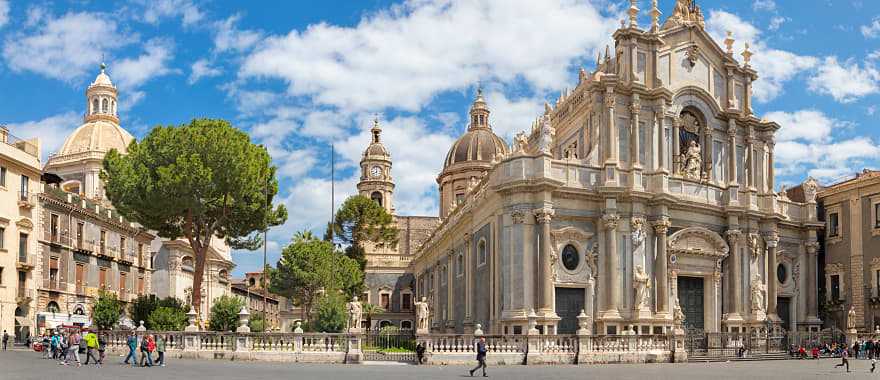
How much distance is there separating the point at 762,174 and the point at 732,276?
647cm

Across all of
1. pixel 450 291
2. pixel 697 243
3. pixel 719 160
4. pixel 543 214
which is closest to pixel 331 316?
pixel 450 291

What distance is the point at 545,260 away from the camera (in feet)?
128

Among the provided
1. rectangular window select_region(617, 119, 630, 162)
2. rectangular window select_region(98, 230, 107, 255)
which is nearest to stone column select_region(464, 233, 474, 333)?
rectangular window select_region(617, 119, 630, 162)

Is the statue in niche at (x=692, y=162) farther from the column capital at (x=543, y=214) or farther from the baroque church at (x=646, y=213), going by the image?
the column capital at (x=543, y=214)

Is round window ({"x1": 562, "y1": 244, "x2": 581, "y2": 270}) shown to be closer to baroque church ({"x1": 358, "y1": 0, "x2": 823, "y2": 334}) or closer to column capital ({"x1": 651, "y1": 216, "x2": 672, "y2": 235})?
baroque church ({"x1": 358, "y1": 0, "x2": 823, "y2": 334})

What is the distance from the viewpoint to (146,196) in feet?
137

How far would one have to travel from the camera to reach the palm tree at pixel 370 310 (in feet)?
248

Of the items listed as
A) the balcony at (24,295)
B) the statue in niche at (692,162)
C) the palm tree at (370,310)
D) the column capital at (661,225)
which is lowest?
the palm tree at (370,310)

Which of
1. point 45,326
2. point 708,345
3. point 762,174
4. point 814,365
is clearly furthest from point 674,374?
point 45,326

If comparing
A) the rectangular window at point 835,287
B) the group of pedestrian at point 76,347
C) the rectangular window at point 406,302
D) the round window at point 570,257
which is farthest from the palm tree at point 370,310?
the group of pedestrian at point 76,347

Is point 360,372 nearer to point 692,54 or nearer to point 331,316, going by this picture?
point 692,54

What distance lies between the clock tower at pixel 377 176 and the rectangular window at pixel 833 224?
55219mm

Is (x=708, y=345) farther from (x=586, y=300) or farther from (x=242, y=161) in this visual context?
(x=242, y=161)

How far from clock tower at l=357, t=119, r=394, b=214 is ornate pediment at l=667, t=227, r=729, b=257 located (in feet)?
186
